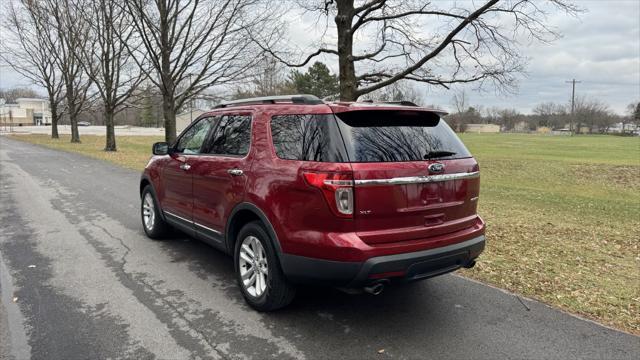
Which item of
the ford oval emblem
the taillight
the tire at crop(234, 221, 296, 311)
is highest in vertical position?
the ford oval emblem

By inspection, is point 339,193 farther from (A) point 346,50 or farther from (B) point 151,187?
(A) point 346,50

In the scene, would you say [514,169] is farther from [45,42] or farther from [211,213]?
[45,42]

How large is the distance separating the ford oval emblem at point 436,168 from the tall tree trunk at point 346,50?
263 inches

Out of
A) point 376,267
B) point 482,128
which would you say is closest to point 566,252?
point 376,267

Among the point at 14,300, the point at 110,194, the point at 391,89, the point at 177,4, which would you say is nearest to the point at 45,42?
the point at 177,4

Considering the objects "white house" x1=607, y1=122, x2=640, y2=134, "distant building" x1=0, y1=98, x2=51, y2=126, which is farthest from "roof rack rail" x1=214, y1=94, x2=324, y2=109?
"distant building" x1=0, y1=98, x2=51, y2=126

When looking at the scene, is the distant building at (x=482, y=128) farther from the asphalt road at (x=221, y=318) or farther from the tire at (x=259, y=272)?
the tire at (x=259, y=272)

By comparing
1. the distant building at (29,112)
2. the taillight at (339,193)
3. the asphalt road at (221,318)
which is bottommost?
the asphalt road at (221,318)

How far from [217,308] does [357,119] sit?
206cm

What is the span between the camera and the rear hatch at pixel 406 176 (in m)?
3.30

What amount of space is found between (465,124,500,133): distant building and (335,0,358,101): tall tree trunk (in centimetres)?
10705

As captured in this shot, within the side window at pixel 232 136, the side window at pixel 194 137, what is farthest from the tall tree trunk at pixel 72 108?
the side window at pixel 232 136

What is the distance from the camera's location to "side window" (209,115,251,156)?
14.1ft

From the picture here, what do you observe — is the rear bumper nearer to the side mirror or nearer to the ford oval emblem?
the ford oval emblem
